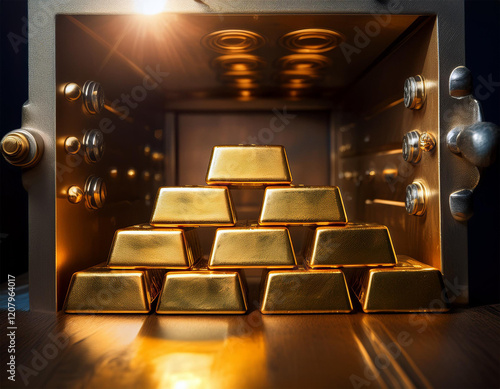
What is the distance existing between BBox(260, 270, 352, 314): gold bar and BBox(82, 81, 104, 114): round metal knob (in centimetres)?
57

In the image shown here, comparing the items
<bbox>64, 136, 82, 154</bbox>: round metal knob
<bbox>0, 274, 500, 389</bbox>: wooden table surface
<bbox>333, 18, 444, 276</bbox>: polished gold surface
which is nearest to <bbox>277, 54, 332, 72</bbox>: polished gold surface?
<bbox>333, 18, 444, 276</bbox>: polished gold surface

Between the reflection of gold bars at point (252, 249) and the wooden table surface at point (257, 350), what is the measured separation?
4.2 inches

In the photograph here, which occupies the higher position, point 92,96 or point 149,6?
point 149,6

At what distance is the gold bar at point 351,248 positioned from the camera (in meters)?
0.74

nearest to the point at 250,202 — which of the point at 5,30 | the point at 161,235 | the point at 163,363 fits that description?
the point at 161,235

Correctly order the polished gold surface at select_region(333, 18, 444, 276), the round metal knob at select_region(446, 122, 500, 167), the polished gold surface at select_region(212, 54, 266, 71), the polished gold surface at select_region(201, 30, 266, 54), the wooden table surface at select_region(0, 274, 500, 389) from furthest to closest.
Answer: the polished gold surface at select_region(212, 54, 266, 71) → the polished gold surface at select_region(201, 30, 266, 54) → the polished gold surface at select_region(333, 18, 444, 276) → the round metal knob at select_region(446, 122, 500, 167) → the wooden table surface at select_region(0, 274, 500, 389)

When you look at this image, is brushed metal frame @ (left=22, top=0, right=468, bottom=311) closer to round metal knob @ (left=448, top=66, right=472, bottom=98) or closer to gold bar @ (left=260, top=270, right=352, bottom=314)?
round metal knob @ (left=448, top=66, right=472, bottom=98)

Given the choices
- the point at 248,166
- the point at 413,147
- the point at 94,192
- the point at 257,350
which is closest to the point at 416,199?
the point at 413,147

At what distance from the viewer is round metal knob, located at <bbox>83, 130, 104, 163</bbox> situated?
2.82 feet

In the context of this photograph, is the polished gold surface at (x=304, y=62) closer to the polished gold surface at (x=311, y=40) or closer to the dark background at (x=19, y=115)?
the polished gold surface at (x=311, y=40)

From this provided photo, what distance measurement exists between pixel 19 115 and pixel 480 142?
1285mm

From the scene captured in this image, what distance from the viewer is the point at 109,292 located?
74cm

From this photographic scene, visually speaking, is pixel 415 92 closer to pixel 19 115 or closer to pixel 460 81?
pixel 460 81

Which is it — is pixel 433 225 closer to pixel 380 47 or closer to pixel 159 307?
pixel 380 47
